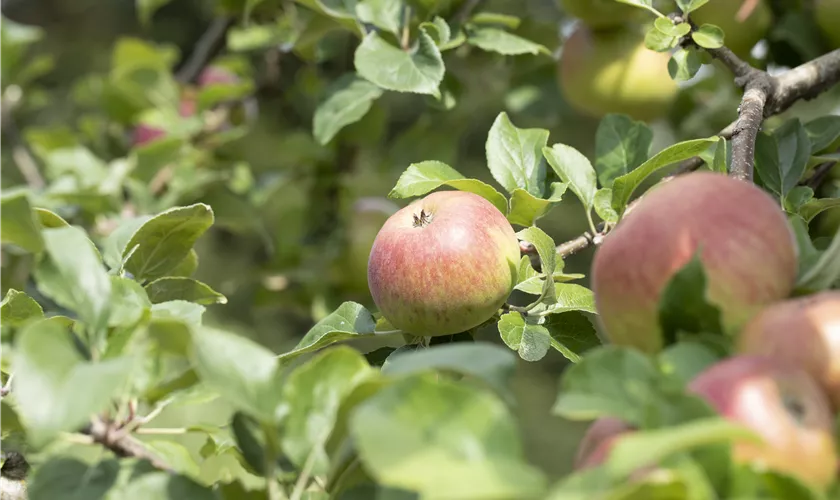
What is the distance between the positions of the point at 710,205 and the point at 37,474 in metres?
0.46

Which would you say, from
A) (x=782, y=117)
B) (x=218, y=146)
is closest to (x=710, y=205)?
(x=782, y=117)

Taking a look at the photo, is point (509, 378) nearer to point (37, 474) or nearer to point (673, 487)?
point (673, 487)

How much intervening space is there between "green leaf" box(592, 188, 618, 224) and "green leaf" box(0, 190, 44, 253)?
1.63 ft

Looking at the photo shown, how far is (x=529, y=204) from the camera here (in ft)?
2.78

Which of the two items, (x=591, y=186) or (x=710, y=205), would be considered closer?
(x=710, y=205)

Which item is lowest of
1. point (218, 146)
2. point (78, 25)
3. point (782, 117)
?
point (78, 25)

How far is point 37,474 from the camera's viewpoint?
21.1 inches

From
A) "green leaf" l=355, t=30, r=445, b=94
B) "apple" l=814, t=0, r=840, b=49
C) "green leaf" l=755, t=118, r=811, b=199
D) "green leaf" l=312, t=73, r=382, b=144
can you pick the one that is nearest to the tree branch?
"green leaf" l=312, t=73, r=382, b=144

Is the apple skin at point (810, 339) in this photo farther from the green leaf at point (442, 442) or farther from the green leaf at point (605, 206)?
the green leaf at point (605, 206)

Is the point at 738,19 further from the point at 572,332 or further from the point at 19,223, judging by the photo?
the point at 19,223

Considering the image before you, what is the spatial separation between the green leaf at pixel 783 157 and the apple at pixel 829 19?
1.32 feet

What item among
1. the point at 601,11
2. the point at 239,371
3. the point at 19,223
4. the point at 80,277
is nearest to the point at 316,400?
the point at 239,371

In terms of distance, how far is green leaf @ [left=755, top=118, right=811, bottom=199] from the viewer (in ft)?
2.70

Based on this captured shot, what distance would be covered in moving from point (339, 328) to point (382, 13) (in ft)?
1.47
